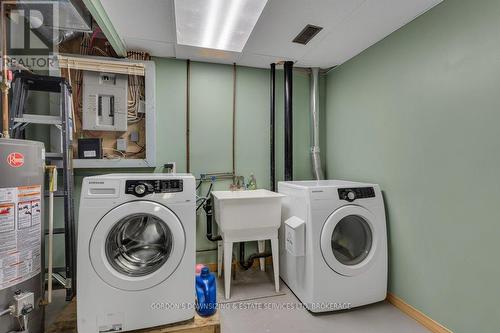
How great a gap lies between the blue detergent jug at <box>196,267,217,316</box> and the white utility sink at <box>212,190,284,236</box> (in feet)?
1.25

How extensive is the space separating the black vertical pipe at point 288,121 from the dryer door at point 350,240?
0.78m

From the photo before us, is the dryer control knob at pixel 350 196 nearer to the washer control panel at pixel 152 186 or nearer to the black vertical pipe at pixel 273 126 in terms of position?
the black vertical pipe at pixel 273 126

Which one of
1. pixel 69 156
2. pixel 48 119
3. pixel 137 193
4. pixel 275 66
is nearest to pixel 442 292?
pixel 137 193

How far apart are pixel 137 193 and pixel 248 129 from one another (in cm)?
150

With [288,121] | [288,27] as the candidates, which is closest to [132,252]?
[288,121]

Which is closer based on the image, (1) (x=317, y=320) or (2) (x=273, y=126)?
(1) (x=317, y=320)

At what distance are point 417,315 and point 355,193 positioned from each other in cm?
97

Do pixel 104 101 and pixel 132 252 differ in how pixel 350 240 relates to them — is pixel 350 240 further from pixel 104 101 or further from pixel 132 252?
pixel 104 101

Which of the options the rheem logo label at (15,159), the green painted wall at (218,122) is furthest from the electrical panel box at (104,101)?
the rheem logo label at (15,159)

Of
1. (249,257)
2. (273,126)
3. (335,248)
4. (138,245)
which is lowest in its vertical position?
(249,257)

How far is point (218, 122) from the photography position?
8.59ft

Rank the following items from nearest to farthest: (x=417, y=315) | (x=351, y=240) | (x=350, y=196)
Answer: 1. (x=417, y=315)
2. (x=350, y=196)
3. (x=351, y=240)

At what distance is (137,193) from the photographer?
4.91 feet

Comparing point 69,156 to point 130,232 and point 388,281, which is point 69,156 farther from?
point 388,281
